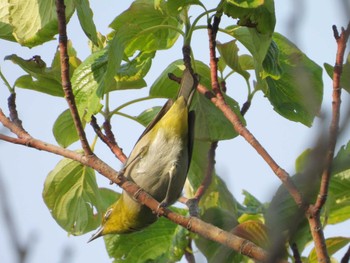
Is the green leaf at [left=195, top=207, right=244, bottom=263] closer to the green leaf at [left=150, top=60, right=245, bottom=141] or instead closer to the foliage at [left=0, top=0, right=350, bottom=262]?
the foliage at [left=0, top=0, right=350, bottom=262]

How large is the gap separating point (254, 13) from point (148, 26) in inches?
37.0

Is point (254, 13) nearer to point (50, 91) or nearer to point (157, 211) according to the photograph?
point (157, 211)

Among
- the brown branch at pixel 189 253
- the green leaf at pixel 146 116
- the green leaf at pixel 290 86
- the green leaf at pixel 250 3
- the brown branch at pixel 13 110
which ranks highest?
the brown branch at pixel 13 110

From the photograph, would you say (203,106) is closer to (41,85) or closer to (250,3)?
(41,85)

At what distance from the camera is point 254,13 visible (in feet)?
10.1

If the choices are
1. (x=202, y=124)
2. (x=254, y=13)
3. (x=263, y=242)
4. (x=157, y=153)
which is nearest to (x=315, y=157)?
(x=254, y=13)

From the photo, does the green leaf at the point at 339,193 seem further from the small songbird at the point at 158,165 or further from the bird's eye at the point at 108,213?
the bird's eye at the point at 108,213

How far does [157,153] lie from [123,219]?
548 mm

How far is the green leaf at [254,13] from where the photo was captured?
3.04 metres

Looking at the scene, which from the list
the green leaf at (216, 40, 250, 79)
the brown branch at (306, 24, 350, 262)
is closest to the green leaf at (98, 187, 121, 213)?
the green leaf at (216, 40, 250, 79)

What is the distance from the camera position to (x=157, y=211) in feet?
11.8

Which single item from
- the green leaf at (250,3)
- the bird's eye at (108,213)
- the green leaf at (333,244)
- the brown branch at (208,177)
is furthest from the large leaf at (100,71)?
the bird's eye at (108,213)

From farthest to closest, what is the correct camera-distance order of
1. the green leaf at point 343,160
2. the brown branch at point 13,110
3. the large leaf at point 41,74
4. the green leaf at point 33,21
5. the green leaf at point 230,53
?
the large leaf at point 41,74 → the green leaf at point 230,53 → the brown branch at point 13,110 → the green leaf at point 33,21 → the green leaf at point 343,160

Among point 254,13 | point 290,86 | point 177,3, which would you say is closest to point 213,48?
point 177,3
